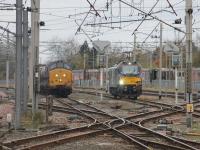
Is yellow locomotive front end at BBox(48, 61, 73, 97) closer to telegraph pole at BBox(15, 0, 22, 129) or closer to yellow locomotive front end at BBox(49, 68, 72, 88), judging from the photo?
yellow locomotive front end at BBox(49, 68, 72, 88)

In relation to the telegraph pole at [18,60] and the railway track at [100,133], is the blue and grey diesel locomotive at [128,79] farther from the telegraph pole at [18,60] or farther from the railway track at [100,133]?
the telegraph pole at [18,60]

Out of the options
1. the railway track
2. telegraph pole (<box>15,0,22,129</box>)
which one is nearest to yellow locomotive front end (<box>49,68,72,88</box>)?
the railway track

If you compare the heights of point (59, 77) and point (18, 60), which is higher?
point (18, 60)

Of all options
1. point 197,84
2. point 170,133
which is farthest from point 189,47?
point 197,84

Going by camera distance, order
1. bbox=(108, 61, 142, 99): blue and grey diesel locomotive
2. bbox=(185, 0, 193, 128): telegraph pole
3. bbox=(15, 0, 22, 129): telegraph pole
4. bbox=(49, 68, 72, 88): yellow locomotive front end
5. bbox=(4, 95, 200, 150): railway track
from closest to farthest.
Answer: bbox=(4, 95, 200, 150): railway track, bbox=(15, 0, 22, 129): telegraph pole, bbox=(185, 0, 193, 128): telegraph pole, bbox=(108, 61, 142, 99): blue and grey diesel locomotive, bbox=(49, 68, 72, 88): yellow locomotive front end

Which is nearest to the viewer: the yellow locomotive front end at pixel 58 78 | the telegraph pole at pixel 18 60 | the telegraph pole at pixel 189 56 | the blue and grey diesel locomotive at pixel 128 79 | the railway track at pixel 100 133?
the railway track at pixel 100 133

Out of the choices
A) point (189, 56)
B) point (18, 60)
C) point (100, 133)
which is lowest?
point (100, 133)

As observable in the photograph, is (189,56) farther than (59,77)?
No

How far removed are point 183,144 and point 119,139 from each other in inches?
105

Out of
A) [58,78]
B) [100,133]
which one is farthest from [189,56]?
[58,78]

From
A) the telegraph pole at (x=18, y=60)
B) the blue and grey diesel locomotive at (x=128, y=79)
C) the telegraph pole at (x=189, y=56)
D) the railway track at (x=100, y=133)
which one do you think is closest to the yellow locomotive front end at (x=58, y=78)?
the blue and grey diesel locomotive at (x=128, y=79)

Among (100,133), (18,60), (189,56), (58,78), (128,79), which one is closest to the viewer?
(100,133)

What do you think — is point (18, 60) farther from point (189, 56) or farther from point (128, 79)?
point (128, 79)

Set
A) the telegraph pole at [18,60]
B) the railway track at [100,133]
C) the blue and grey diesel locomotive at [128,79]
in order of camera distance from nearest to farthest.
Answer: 1. the railway track at [100,133]
2. the telegraph pole at [18,60]
3. the blue and grey diesel locomotive at [128,79]
